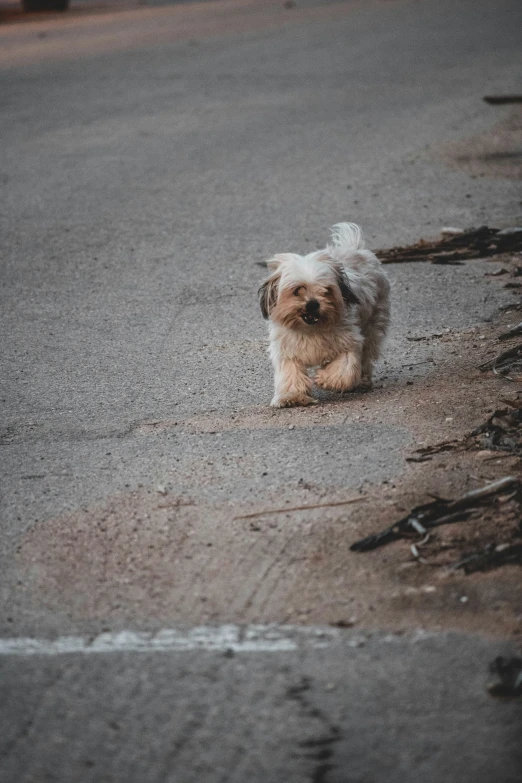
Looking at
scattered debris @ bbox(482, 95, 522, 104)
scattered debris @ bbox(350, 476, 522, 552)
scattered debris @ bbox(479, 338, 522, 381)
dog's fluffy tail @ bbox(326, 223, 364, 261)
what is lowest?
scattered debris @ bbox(482, 95, 522, 104)

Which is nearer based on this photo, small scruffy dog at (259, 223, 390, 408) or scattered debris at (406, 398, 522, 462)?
scattered debris at (406, 398, 522, 462)

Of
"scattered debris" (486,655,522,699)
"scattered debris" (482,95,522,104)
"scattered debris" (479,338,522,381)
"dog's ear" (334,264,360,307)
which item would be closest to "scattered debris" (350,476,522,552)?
"scattered debris" (486,655,522,699)

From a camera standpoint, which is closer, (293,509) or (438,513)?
(438,513)

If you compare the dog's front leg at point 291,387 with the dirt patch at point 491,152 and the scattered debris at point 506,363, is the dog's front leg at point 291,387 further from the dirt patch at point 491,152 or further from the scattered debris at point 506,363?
the dirt patch at point 491,152

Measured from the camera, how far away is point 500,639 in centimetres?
443

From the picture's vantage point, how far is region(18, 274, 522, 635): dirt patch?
475 centimetres

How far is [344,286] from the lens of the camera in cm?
756

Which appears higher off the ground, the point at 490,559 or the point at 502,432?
the point at 490,559

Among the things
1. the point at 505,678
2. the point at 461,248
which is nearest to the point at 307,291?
the point at 505,678

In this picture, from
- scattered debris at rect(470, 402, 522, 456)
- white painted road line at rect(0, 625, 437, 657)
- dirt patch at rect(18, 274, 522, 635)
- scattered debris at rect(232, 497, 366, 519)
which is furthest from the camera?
scattered debris at rect(470, 402, 522, 456)

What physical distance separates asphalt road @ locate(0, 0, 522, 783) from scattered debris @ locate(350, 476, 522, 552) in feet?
1.35

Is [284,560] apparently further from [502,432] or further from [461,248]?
[461,248]

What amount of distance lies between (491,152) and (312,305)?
830 centimetres

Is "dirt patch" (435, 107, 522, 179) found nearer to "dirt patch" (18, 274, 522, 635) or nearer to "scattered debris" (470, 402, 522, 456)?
"scattered debris" (470, 402, 522, 456)
